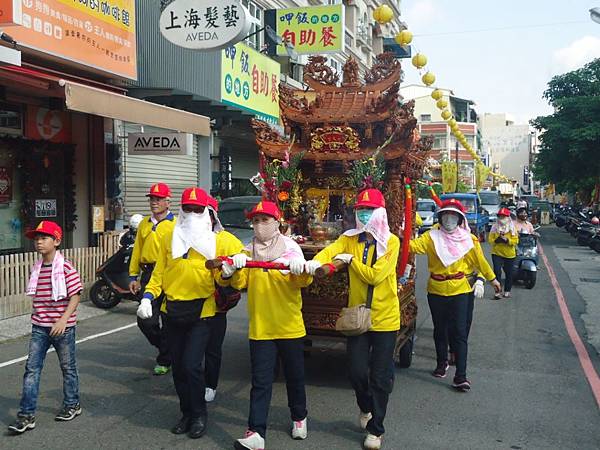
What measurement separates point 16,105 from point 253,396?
350 inches

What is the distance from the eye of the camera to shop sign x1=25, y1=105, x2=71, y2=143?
460 inches

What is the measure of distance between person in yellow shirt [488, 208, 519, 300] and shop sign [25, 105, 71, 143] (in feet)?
26.9

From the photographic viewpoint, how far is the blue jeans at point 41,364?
5.03 metres

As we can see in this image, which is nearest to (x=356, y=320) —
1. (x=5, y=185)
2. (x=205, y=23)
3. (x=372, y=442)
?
(x=372, y=442)

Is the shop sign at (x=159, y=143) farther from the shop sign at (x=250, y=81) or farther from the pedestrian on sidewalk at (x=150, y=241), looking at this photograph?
the pedestrian on sidewalk at (x=150, y=241)

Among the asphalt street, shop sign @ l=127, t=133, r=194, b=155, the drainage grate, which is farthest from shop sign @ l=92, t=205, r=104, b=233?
the drainage grate

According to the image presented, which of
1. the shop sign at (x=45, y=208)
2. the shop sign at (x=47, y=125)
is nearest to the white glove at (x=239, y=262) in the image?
the shop sign at (x=47, y=125)

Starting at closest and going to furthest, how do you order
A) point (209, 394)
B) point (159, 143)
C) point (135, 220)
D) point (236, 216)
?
point (209, 394)
point (135, 220)
point (236, 216)
point (159, 143)

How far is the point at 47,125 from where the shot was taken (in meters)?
12.1

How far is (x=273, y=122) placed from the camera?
19844 mm

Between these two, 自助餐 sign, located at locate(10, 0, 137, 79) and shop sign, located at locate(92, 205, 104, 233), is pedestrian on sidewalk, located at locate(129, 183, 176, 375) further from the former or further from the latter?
shop sign, located at locate(92, 205, 104, 233)

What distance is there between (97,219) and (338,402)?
829cm

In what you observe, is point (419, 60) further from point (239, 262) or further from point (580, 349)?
point (239, 262)

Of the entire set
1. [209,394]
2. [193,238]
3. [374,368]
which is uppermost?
[193,238]
